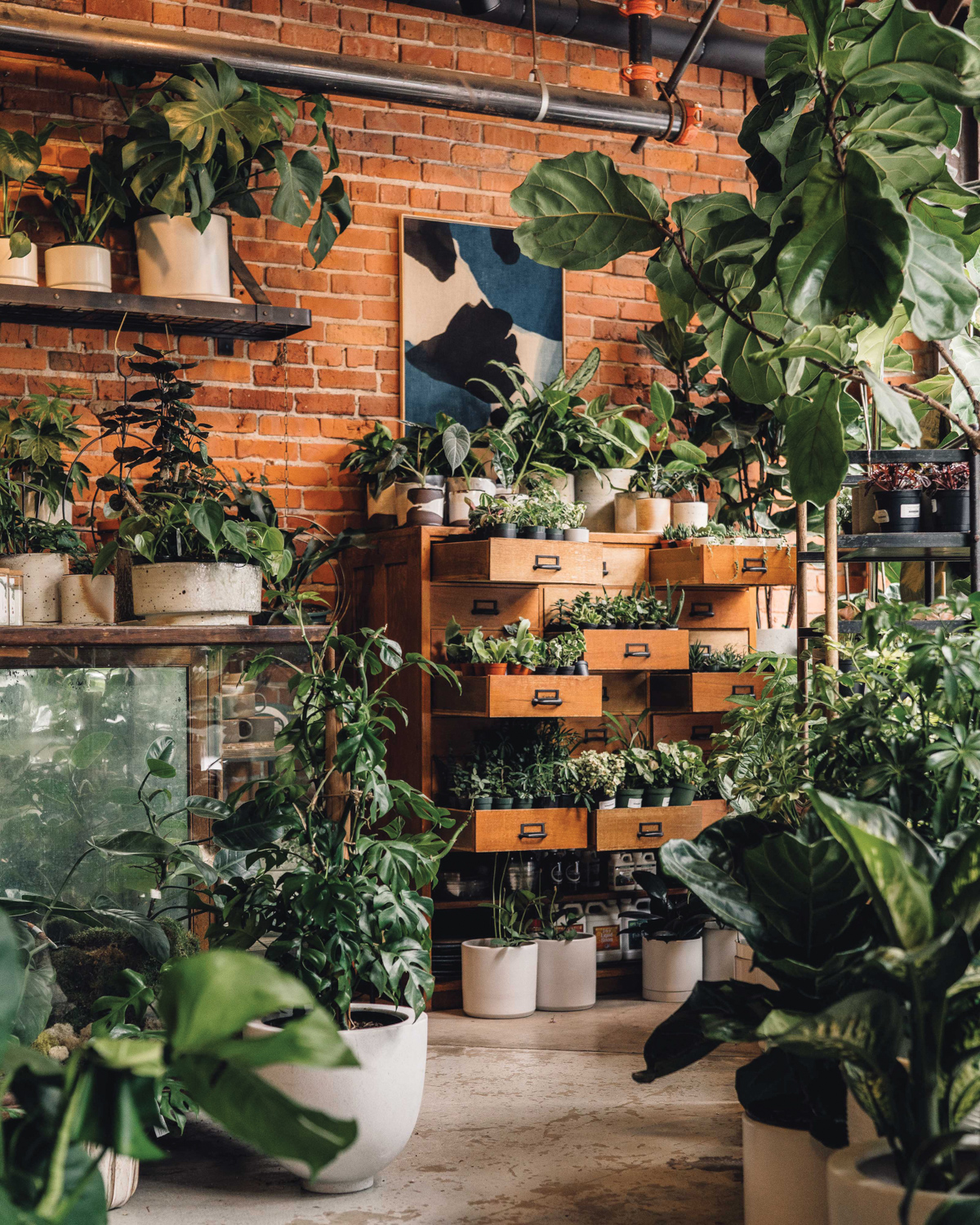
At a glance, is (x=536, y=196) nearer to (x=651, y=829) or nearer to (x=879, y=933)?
(x=879, y=933)

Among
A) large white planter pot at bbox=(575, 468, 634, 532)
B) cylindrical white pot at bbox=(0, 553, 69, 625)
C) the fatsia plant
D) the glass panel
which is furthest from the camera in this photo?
large white planter pot at bbox=(575, 468, 634, 532)

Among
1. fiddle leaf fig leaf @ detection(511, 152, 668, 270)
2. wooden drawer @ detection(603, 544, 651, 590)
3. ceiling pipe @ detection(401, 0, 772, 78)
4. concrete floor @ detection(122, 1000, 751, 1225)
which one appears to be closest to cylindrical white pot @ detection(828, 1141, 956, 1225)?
concrete floor @ detection(122, 1000, 751, 1225)

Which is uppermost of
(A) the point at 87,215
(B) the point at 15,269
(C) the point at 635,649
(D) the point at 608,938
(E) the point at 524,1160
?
(A) the point at 87,215

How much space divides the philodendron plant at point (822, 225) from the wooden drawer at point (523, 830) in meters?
1.98

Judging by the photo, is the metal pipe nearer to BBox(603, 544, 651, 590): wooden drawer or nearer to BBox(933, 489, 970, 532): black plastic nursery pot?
BBox(603, 544, 651, 590): wooden drawer

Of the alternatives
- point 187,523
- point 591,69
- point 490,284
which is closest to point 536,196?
point 187,523

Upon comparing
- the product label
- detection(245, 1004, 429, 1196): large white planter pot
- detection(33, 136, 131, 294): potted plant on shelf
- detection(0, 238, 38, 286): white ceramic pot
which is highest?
detection(33, 136, 131, 294): potted plant on shelf

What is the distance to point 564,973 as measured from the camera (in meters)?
3.89

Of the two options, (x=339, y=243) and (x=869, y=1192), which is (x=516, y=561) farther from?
(x=869, y=1192)

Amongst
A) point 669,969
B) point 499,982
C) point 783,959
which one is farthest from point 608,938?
point 783,959

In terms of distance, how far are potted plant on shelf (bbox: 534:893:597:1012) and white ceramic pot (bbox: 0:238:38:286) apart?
100 inches

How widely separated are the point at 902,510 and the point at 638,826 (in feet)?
4.92

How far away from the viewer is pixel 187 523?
311 centimetres

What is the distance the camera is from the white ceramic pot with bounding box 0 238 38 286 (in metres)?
3.64
